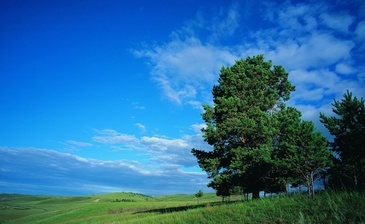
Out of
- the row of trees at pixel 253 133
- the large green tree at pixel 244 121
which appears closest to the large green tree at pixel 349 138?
the row of trees at pixel 253 133

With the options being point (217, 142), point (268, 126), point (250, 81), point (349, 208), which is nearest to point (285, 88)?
point (250, 81)

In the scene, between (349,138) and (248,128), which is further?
(248,128)

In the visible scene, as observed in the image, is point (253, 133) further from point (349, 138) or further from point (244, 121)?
point (349, 138)

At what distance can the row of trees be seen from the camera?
2031cm

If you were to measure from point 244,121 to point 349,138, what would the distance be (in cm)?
965

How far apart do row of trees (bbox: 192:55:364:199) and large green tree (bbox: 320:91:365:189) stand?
0.10m

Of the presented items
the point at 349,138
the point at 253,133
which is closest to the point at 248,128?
the point at 253,133

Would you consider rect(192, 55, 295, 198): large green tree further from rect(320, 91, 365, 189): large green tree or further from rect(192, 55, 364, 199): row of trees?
rect(320, 91, 365, 189): large green tree

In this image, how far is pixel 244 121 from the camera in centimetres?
2700

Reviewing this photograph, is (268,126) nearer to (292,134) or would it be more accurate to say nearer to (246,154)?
(246,154)

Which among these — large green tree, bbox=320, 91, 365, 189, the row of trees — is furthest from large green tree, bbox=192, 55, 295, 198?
large green tree, bbox=320, 91, 365, 189

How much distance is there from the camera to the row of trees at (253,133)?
2031 cm

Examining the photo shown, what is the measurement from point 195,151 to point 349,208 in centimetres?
2371

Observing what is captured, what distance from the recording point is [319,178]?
19.2 meters
